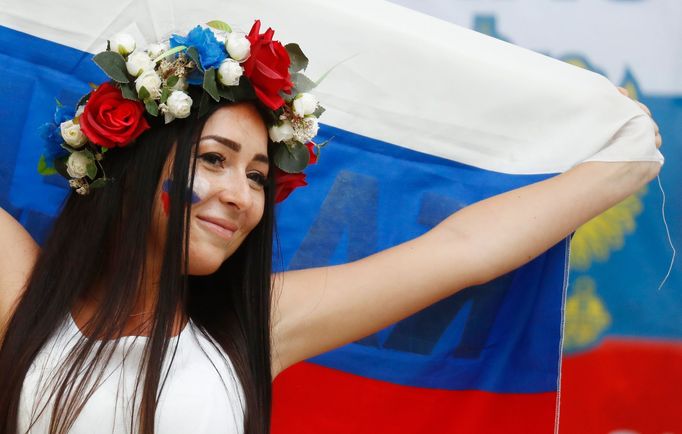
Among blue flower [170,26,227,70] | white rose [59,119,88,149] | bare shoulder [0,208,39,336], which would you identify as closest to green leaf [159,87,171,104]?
blue flower [170,26,227,70]

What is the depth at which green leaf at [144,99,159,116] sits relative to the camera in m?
2.41

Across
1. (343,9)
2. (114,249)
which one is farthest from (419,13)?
(114,249)

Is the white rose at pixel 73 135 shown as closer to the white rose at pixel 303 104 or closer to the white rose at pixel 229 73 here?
the white rose at pixel 229 73

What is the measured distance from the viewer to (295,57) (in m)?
2.66

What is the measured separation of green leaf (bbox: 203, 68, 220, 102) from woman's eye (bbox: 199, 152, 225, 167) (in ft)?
0.43

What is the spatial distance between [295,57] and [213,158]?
394 mm

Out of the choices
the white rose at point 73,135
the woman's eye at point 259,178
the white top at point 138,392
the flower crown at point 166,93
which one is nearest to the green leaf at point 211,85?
the flower crown at point 166,93

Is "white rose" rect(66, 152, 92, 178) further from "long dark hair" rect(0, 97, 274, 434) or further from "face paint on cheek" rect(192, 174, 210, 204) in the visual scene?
"face paint on cheek" rect(192, 174, 210, 204)

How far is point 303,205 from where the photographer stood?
10.3 feet

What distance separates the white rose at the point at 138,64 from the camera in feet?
8.02

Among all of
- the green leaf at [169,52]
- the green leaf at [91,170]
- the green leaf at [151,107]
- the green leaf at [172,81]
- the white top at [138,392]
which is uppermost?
the green leaf at [169,52]

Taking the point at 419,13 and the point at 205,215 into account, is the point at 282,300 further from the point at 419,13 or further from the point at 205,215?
the point at 419,13

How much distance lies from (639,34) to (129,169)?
1.69 meters

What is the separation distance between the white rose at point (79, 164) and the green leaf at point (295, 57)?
1.86ft
